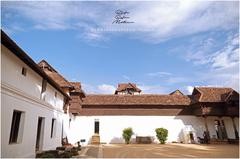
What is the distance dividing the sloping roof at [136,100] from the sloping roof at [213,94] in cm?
181

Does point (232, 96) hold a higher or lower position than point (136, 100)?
higher

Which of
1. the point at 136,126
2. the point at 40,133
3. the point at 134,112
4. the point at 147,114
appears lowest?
the point at 136,126

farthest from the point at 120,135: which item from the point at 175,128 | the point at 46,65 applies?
the point at 46,65

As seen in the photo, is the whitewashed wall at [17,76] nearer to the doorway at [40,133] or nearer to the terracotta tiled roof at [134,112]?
the doorway at [40,133]

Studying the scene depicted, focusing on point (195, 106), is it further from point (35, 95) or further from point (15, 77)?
point (15, 77)

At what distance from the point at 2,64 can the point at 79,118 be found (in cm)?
1421

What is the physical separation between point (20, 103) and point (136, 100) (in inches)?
589

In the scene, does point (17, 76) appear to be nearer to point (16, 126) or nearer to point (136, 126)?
point (16, 126)

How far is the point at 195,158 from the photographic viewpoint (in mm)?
8641

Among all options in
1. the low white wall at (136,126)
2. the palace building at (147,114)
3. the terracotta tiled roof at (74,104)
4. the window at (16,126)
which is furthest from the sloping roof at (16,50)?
the low white wall at (136,126)

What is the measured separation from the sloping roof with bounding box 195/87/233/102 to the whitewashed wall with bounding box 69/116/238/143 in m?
2.37

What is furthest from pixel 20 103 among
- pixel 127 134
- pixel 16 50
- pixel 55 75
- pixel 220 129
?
pixel 220 129

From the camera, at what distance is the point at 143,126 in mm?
19391

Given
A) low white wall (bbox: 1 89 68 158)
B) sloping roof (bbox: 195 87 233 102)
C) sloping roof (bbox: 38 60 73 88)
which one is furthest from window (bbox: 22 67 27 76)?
sloping roof (bbox: 195 87 233 102)
